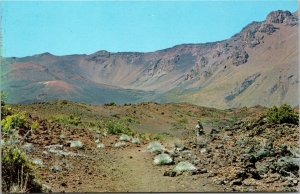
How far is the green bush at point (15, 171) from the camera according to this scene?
9.28 metres

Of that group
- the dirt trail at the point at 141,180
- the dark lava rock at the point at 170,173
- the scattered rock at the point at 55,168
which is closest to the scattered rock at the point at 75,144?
the dirt trail at the point at 141,180

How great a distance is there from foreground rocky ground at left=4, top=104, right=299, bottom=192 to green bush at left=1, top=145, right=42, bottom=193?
0.43m

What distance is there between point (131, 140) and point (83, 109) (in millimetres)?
22270

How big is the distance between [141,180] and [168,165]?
7.55 feet

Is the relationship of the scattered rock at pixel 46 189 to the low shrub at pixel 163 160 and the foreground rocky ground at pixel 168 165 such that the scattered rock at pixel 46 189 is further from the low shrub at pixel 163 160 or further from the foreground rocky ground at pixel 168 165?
the low shrub at pixel 163 160

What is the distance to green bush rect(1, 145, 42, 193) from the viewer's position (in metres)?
9.28

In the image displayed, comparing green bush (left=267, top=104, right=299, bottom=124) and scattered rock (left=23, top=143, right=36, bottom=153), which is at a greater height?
green bush (left=267, top=104, right=299, bottom=124)

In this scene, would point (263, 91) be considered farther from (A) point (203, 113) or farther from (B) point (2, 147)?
(B) point (2, 147)

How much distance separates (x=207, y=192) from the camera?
10.1m

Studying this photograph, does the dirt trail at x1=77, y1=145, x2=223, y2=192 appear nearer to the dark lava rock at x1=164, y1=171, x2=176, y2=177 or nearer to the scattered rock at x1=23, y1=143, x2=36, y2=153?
the dark lava rock at x1=164, y1=171, x2=176, y2=177

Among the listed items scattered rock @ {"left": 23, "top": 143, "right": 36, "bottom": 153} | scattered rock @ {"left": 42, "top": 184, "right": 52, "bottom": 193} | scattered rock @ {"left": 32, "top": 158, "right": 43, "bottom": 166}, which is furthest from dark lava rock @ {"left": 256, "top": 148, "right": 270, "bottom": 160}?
scattered rock @ {"left": 23, "top": 143, "right": 36, "bottom": 153}

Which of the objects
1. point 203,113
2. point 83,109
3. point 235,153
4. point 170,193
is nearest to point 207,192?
point 170,193

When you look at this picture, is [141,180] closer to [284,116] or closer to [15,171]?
[15,171]

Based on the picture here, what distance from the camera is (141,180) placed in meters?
12.3
